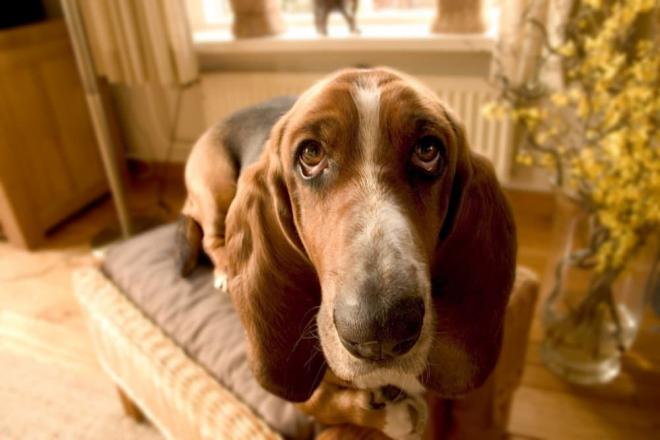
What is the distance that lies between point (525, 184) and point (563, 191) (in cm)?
102

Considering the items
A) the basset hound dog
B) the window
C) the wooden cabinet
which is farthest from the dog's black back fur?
the wooden cabinet

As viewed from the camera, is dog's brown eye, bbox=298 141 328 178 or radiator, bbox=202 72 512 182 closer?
dog's brown eye, bbox=298 141 328 178

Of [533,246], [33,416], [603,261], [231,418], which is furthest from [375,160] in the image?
[533,246]

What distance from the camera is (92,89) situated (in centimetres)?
242

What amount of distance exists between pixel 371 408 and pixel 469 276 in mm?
306

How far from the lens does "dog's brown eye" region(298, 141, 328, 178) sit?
91 centimetres

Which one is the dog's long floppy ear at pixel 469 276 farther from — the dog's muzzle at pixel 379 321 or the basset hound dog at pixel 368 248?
the dog's muzzle at pixel 379 321

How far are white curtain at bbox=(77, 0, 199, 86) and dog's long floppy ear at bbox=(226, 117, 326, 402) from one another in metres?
1.90

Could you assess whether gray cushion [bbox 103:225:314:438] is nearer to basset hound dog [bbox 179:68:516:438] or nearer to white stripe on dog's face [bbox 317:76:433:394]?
basset hound dog [bbox 179:68:516:438]

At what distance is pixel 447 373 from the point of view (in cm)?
101

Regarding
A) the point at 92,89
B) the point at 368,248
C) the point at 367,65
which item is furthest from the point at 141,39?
the point at 368,248

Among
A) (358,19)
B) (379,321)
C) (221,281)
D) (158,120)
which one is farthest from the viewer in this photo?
(158,120)

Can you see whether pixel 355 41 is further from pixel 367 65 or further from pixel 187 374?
pixel 187 374

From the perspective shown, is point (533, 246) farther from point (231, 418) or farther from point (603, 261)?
point (231, 418)
